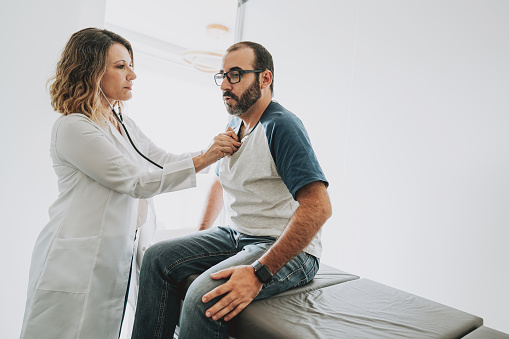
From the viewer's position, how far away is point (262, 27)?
3.03m

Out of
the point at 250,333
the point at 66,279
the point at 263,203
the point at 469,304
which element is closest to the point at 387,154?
the point at 469,304

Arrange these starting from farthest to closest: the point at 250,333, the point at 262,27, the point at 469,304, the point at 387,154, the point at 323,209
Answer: the point at 262,27 → the point at 387,154 → the point at 469,304 → the point at 323,209 → the point at 250,333

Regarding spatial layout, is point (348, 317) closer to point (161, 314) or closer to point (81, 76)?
point (161, 314)

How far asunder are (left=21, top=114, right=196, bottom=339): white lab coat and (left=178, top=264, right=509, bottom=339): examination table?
329mm

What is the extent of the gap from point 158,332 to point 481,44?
6.35 feet

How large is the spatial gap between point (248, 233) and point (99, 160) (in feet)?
2.02

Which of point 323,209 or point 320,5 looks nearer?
point 323,209

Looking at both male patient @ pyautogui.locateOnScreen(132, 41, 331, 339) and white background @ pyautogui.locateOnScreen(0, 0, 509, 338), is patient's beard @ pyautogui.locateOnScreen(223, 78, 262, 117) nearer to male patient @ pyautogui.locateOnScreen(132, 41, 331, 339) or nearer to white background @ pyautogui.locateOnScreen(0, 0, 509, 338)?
male patient @ pyautogui.locateOnScreen(132, 41, 331, 339)

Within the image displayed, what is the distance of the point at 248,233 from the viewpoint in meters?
1.41

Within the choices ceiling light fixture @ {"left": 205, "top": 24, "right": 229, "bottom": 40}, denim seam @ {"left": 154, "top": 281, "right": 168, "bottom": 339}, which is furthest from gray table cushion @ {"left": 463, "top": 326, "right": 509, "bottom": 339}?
ceiling light fixture @ {"left": 205, "top": 24, "right": 229, "bottom": 40}

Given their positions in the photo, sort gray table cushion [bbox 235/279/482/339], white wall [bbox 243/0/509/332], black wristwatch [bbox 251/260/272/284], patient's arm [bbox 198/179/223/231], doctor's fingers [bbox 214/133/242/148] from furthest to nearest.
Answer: patient's arm [bbox 198/179/223/231], white wall [bbox 243/0/509/332], doctor's fingers [bbox 214/133/242/148], black wristwatch [bbox 251/260/272/284], gray table cushion [bbox 235/279/482/339]

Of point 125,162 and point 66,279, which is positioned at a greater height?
point 125,162

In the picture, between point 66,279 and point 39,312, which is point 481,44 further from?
point 39,312

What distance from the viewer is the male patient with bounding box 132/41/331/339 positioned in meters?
1.11
